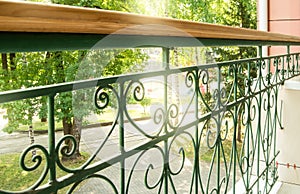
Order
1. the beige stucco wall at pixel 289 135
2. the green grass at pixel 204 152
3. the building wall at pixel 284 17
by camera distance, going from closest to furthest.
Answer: the green grass at pixel 204 152
the beige stucco wall at pixel 289 135
the building wall at pixel 284 17

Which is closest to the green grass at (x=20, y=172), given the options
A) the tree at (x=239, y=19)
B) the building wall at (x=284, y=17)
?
the building wall at (x=284, y=17)

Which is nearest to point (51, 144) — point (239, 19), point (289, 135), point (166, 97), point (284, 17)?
point (166, 97)

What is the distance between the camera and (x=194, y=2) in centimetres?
801

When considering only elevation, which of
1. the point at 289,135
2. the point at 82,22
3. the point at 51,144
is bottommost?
the point at 289,135

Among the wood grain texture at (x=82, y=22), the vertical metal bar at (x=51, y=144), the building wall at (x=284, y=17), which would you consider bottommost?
the vertical metal bar at (x=51, y=144)

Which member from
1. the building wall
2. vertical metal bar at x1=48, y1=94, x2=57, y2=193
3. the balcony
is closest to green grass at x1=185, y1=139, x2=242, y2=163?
the balcony

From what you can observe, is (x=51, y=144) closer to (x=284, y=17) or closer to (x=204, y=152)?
(x=204, y=152)

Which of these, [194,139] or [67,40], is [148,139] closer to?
[194,139]

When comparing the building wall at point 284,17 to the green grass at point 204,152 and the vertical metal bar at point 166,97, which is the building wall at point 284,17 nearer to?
the green grass at point 204,152

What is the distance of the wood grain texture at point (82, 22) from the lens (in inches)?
13.9

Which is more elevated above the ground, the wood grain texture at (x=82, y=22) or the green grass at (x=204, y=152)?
the wood grain texture at (x=82, y=22)

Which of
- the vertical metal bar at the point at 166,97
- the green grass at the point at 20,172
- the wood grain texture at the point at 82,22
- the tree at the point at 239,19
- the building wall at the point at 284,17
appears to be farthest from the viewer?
the tree at the point at 239,19

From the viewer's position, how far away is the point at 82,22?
44cm

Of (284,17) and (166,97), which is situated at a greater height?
(284,17)
